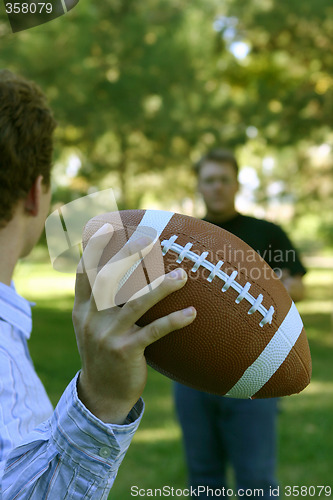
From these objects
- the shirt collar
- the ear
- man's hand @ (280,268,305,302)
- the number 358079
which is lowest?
man's hand @ (280,268,305,302)

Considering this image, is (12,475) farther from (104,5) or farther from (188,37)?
(188,37)

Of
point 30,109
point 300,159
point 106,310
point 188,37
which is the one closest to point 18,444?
point 106,310

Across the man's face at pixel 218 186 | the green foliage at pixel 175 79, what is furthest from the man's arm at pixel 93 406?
the green foliage at pixel 175 79

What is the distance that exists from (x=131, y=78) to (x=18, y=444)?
6812mm

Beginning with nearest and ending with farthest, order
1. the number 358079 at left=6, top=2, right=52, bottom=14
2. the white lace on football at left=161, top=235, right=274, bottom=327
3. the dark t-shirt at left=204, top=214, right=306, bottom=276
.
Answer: the white lace on football at left=161, top=235, right=274, bottom=327
the number 358079 at left=6, top=2, right=52, bottom=14
the dark t-shirt at left=204, top=214, right=306, bottom=276

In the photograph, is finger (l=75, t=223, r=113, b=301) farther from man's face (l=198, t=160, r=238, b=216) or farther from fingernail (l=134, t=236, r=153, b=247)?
man's face (l=198, t=160, r=238, b=216)

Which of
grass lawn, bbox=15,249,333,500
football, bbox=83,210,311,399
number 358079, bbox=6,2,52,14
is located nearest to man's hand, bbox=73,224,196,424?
football, bbox=83,210,311,399

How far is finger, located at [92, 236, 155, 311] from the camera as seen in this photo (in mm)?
957

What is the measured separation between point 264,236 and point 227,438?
3.39 ft

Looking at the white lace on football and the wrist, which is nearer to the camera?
the wrist

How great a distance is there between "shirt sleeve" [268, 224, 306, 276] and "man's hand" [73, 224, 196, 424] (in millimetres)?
1727

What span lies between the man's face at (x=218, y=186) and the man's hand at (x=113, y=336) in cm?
182

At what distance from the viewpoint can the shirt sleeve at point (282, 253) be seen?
8.73 ft

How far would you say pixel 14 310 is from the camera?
142 cm
